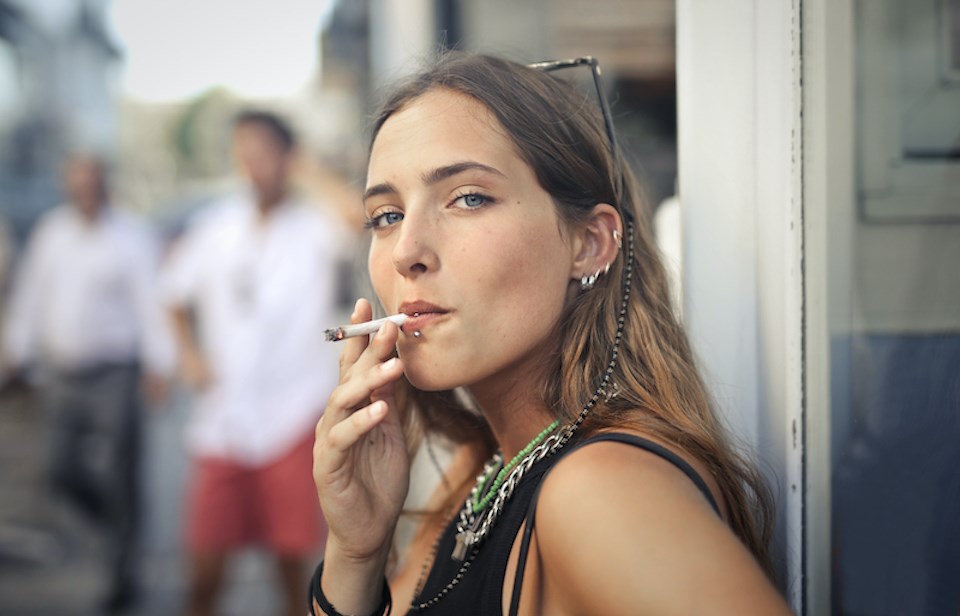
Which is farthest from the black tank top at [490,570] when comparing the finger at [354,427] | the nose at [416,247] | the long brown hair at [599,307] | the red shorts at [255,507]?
the red shorts at [255,507]

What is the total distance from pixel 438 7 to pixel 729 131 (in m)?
3.21

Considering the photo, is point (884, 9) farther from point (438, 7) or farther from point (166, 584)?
point (166, 584)

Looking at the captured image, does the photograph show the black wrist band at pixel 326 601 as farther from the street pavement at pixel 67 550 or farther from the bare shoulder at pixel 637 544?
the street pavement at pixel 67 550

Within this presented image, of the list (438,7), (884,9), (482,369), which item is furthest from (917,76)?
(438,7)

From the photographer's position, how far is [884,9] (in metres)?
1.38

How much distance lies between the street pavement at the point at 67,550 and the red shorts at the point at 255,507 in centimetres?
45

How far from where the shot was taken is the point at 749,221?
1.52 m

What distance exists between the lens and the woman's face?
1363 millimetres

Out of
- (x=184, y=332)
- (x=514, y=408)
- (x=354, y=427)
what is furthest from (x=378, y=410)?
(x=184, y=332)

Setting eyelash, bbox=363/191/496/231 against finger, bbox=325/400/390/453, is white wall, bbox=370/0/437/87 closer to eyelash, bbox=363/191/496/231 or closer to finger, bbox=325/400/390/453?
eyelash, bbox=363/191/496/231

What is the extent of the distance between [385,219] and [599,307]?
37 centimetres

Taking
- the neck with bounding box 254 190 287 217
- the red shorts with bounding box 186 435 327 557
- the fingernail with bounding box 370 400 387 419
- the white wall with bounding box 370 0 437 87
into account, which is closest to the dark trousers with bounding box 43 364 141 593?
the red shorts with bounding box 186 435 327 557

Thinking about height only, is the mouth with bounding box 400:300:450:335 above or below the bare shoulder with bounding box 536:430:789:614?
above

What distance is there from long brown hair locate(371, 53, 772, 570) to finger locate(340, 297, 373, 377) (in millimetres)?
297
